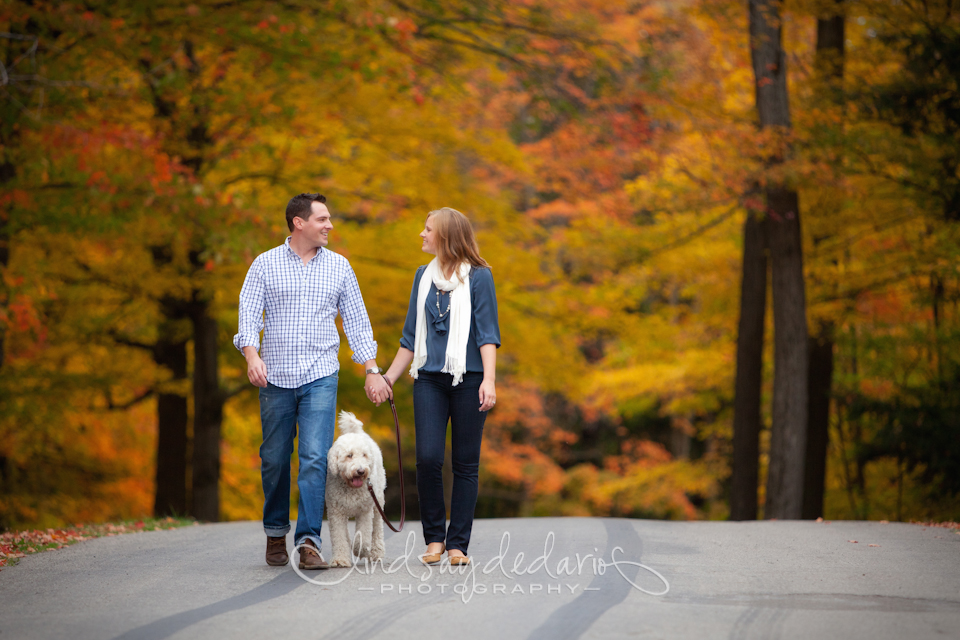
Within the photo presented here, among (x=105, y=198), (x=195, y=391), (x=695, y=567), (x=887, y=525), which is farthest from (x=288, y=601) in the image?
(x=195, y=391)

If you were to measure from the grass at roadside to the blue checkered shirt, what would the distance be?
241 cm

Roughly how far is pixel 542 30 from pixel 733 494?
25.2ft

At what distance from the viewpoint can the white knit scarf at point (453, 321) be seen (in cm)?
567

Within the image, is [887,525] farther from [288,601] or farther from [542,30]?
[542,30]

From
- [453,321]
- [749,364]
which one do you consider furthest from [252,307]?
[749,364]

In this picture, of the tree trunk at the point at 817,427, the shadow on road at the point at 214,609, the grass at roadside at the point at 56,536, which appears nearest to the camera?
the shadow on road at the point at 214,609

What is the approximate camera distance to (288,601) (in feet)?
15.9

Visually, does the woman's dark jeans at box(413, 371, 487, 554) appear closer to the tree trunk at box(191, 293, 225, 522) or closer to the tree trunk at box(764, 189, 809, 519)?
the tree trunk at box(764, 189, 809, 519)

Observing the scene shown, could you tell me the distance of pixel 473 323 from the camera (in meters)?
5.82

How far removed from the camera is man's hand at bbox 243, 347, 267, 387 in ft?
17.8

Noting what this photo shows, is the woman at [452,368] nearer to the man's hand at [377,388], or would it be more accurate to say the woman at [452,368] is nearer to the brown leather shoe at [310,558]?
the man's hand at [377,388]

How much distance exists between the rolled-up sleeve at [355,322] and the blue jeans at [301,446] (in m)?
0.25

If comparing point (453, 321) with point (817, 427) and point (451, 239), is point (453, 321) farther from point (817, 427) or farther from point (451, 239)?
point (817, 427)

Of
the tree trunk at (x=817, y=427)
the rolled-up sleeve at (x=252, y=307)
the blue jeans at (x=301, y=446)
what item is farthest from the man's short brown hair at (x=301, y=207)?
the tree trunk at (x=817, y=427)
